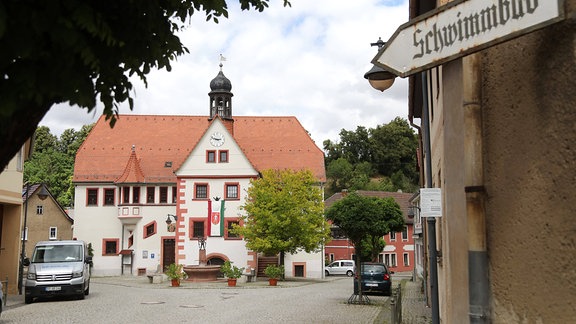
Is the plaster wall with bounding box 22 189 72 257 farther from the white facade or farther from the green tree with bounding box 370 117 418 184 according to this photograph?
the green tree with bounding box 370 117 418 184

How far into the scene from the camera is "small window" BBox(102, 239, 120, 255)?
1802 inches

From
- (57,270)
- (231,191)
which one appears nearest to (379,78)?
(57,270)

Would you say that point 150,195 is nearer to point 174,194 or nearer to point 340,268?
point 174,194

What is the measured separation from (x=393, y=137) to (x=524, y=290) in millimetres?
78368

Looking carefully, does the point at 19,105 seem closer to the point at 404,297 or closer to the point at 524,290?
the point at 524,290

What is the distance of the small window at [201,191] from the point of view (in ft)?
143

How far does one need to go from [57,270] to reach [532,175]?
796 inches

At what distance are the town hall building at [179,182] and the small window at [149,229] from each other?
0.26ft

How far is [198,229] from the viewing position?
141 ft

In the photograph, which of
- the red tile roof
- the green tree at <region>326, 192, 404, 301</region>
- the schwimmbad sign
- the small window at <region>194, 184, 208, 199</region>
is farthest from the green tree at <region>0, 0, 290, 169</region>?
the red tile roof

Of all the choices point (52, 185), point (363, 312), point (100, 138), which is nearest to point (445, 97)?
point (363, 312)

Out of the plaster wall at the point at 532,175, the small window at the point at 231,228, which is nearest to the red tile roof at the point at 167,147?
the small window at the point at 231,228

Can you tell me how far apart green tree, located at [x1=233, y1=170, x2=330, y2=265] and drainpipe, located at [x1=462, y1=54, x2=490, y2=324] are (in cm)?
3275

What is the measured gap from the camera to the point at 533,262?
12.1 ft
